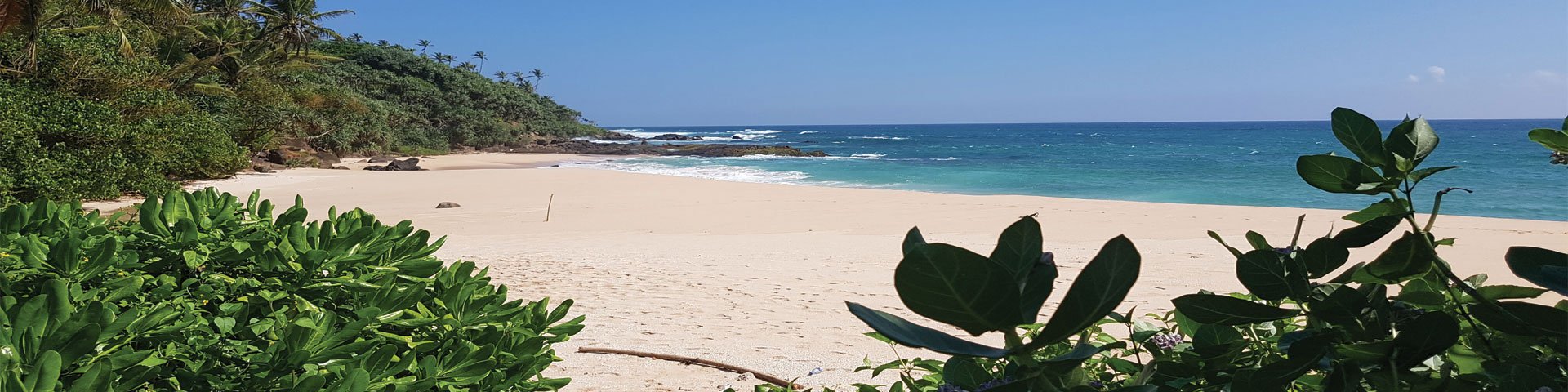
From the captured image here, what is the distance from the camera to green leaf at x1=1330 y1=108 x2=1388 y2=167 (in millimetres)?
643

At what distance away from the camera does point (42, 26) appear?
14.3 meters

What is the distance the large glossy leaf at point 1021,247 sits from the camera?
0.38 m

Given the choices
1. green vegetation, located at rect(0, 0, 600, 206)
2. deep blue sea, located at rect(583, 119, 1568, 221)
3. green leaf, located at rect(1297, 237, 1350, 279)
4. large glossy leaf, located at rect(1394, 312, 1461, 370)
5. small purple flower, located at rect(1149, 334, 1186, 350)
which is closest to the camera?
large glossy leaf, located at rect(1394, 312, 1461, 370)

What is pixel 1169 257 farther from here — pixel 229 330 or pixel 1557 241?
pixel 229 330

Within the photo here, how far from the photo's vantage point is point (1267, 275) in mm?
591

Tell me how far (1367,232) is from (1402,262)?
1.4 inches

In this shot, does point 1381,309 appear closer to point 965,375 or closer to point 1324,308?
point 1324,308

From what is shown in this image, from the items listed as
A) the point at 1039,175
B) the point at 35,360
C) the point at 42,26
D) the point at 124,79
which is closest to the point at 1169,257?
the point at 35,360

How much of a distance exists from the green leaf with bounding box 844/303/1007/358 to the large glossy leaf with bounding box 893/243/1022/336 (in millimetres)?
15

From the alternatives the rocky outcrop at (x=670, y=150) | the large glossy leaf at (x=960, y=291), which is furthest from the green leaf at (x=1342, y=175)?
the rocky outcrop at (x=670, y=150)

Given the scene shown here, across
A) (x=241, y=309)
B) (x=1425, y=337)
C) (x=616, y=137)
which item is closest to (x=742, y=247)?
(x=241, y=309)

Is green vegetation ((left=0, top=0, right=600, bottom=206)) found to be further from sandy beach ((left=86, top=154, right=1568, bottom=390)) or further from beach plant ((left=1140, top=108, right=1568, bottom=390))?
sandy beach ((left=86, top=154, right=1568, bottom=390))

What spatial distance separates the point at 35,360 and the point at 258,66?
3013cm

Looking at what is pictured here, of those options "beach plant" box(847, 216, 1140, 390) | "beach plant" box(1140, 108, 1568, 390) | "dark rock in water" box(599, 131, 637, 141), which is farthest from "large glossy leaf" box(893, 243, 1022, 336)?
"dark rock in water" box(599, 131, 637, 141)
